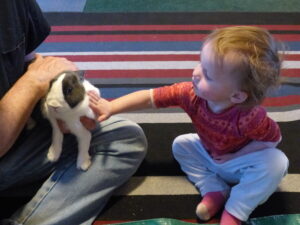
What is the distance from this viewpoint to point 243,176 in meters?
0.99

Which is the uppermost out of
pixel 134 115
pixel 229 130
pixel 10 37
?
pixel 10 37

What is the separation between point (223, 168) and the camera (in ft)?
3.39

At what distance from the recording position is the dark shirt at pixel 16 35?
87 centimetres

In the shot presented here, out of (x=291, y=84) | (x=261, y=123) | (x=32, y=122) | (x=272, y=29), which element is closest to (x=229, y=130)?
(x=261, y=123)

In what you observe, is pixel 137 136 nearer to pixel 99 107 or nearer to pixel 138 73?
pixel 99 107

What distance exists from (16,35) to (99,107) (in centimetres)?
25

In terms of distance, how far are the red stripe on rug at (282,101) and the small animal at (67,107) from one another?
699mm

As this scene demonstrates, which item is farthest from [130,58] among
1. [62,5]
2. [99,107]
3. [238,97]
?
[238,97]

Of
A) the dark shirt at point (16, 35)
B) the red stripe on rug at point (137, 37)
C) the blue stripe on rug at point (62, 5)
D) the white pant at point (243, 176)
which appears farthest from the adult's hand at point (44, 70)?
the blue stripe on rug at point (62, 5)

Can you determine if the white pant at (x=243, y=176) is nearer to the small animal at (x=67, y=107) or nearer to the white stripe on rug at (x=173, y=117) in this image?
the white stripe on rug at (x=173, y=117)

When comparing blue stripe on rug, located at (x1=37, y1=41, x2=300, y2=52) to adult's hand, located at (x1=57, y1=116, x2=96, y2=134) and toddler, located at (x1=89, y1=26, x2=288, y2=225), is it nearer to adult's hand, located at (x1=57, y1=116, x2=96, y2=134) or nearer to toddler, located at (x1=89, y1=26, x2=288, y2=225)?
toddler, located at (x1=89, y1=26, x2=288, y2=225)

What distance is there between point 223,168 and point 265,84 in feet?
0.95

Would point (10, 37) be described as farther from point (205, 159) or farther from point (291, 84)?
point (291, 84)

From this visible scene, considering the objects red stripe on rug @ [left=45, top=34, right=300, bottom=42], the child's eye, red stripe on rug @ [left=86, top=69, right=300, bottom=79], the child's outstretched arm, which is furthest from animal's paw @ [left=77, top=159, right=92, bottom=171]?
red stripe on rug @ [left=45, top=34, right=300, bottom=42]
